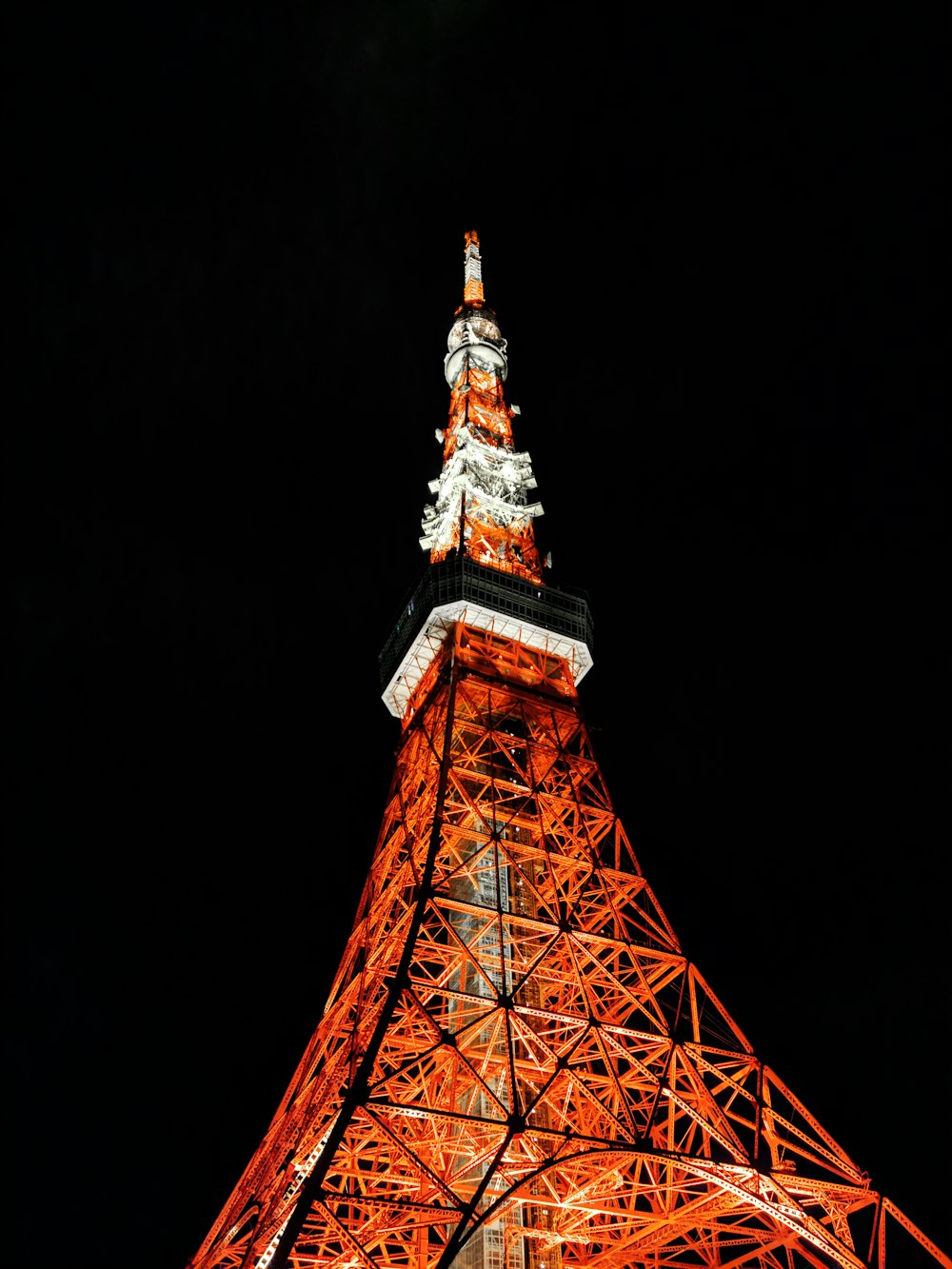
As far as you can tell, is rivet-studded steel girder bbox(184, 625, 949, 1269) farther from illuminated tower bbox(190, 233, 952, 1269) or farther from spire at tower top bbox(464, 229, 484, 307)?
spire at tower top bbox(464, 229, 484, 307)

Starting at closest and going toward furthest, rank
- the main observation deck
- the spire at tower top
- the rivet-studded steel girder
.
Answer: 1. the rivet-studded steel girder
2. the main observation deck
3. the spire at tower top

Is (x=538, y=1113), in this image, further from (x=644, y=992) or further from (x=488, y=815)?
(x=488, y=815)

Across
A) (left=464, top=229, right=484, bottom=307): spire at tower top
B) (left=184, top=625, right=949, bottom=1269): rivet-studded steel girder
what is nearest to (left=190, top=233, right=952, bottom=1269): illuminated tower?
(left=184, top=625, right=949, bottom=1269): rivet-studded steel girder

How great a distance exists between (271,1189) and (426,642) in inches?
508

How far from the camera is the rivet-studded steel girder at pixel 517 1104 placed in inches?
547

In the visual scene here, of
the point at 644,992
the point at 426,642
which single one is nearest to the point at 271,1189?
the point at 644,992

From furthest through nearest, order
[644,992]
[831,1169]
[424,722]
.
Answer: [424,722], [644,992], [831,1169]

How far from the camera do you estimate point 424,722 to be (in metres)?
23.7

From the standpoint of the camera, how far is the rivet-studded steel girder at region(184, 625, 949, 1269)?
13.9 meters

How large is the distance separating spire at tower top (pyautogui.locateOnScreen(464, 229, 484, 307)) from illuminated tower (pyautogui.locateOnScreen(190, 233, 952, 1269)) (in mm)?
15541

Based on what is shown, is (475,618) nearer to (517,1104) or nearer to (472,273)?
(517,1104)

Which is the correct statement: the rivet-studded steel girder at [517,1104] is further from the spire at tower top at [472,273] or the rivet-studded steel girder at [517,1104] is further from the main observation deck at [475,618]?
the spire at tower top at [472,273]

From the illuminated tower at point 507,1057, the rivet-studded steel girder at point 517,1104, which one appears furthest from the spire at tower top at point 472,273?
the rivet-studded steel girder at point 517,1104

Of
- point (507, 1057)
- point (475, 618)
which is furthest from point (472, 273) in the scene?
point (507, 1057)
